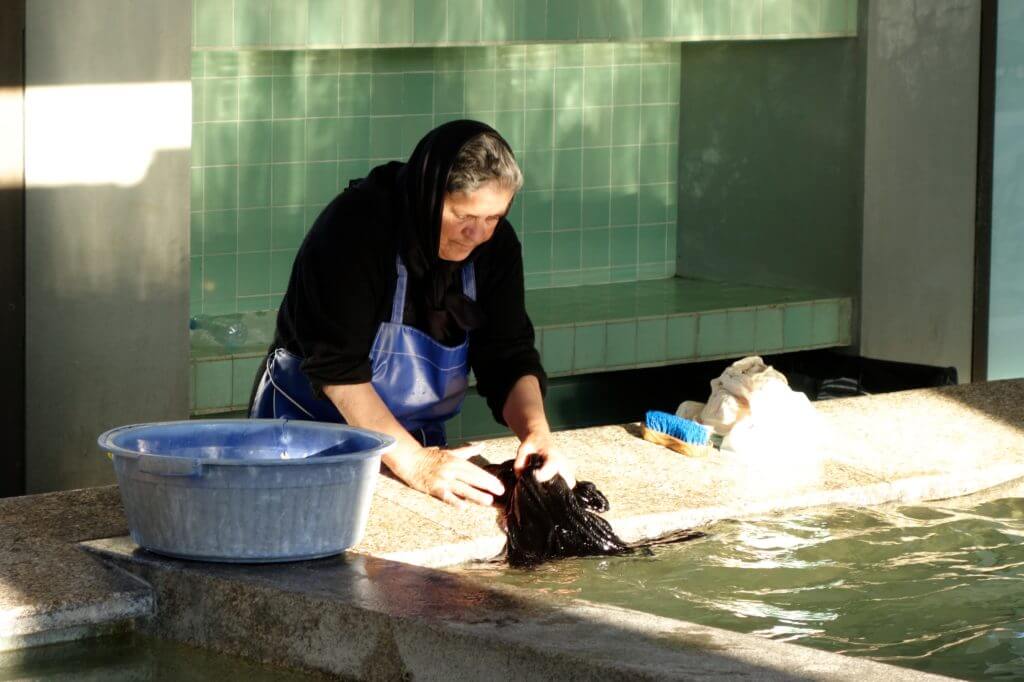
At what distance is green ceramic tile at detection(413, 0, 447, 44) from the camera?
569 cm

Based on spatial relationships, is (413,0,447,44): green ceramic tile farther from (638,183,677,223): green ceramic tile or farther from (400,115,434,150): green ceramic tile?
(638,183,677,223): green ceramic tile

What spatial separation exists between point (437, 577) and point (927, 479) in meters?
1.55

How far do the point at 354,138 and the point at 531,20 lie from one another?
0.95 metres

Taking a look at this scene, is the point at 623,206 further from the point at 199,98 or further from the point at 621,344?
the point at 199,98

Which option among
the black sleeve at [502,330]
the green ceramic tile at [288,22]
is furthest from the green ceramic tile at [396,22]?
the black sleeve at [502,330]

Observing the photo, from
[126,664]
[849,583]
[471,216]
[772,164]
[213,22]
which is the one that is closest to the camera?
[126,664]

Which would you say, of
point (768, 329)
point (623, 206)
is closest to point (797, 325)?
point (768, 329)

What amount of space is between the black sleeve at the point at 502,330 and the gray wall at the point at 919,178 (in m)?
3.65

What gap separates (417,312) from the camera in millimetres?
3432

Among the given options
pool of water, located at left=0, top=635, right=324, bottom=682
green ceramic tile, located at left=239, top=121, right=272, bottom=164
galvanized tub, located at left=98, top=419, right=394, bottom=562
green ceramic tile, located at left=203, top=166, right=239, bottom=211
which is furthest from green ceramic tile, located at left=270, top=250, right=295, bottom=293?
pool of water, located at left=0, top=635, right=324, bottom=682

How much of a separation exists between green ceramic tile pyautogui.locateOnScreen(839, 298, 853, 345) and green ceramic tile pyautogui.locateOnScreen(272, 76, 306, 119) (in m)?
2.56

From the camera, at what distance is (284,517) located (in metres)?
2.77

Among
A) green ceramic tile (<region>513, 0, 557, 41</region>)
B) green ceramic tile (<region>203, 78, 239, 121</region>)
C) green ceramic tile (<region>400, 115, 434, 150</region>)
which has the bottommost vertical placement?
green ceramic tile (<region>400, 115, 434, 150</region>)

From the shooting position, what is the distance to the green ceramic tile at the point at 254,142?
20.2ft
